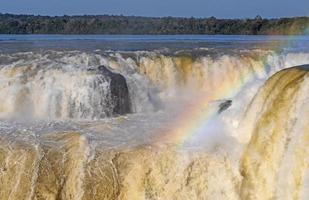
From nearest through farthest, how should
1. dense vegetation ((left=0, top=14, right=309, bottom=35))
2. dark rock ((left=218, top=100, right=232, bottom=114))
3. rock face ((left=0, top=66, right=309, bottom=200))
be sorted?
rock face ((left=0, top=66, right=309, bottom=200))
dark rock ((left=218, top=100, right=232, bottom=114))
dense vegetation ((left=0, top=14, right=309, bottom=35))

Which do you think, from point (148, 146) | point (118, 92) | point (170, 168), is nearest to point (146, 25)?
point (118, 92)

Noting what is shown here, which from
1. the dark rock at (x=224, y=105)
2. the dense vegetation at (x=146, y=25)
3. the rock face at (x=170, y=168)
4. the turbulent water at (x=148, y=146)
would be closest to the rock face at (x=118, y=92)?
the turbulent water at (x=148, y=146)

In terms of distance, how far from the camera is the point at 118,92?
43.8ft

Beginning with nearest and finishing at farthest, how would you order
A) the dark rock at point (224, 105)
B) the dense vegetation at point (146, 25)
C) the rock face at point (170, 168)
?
1. the rock face at point (170, 168)
2. the dark rock at point (224, 105)
3. the dense vegetation at point (146, 25)

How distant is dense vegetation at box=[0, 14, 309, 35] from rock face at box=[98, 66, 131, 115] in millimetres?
33895

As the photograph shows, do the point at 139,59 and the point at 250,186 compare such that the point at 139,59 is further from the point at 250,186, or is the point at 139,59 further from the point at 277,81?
the point at 250,186

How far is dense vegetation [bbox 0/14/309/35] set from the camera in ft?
157

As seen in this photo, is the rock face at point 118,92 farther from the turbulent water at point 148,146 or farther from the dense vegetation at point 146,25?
the dense vegetation at point 146,25

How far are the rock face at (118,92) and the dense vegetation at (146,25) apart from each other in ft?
111

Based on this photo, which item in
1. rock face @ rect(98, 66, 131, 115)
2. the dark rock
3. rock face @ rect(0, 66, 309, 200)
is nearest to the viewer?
rock face @ rect(0, 66, 309, 200)

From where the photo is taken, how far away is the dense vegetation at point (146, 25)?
157 ft

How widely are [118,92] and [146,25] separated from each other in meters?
41.3

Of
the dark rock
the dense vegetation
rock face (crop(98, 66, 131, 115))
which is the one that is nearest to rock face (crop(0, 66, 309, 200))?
the dark rock

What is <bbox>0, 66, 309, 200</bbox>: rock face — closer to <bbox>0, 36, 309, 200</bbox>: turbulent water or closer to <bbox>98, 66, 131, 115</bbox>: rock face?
<bbox>0, 36, 309, 200</bbox>: turbulent water
